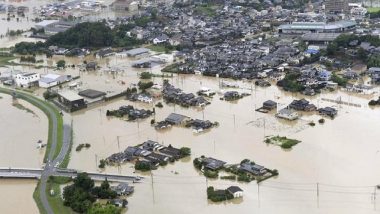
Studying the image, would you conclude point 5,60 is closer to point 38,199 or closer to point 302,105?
point 302,105

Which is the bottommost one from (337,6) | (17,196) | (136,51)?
(17,196)

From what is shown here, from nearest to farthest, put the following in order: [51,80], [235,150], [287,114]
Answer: [235,150]
[287,114]
[51,80]

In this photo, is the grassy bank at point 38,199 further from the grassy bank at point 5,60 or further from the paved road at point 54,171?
the grassy bank at point 5,60

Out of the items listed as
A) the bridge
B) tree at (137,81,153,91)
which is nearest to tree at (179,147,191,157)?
the bridge

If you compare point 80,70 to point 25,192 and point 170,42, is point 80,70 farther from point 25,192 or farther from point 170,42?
point 25,192

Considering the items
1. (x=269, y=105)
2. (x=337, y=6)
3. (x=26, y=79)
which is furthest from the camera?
(x=337, y=6)

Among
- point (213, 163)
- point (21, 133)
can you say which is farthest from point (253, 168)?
point (21, 133)
